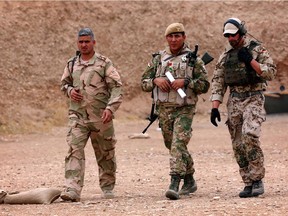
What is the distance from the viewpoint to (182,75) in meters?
9.71

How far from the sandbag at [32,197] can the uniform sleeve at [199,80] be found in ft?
6.24

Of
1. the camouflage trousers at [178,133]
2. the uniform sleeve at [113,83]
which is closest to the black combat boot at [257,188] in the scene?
the camouflage trousers at [178,133]

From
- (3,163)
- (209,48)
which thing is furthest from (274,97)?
(3,163)

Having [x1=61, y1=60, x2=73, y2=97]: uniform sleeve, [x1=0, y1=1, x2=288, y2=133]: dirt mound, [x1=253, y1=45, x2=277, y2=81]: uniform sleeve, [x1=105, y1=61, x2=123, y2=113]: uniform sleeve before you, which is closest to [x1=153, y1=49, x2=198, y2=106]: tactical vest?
[x1=105, y1=61, x2=123, y2=113]: uniform sleeve

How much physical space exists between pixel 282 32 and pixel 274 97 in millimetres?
5117

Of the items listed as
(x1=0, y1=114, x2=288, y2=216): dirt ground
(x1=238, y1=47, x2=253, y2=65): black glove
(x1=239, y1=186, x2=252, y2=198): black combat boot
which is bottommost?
(x1=0, y1=114, x2=288, y2=216): dirt ground

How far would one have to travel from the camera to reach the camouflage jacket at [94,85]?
9727mm

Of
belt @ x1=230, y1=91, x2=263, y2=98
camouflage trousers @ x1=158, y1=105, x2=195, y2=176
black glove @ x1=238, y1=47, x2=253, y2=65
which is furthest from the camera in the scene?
camouflage trousers @ x1=158, y1=105, x2=195, y2=176

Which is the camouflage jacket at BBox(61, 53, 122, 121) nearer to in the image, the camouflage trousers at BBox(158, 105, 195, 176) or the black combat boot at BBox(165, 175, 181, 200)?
the camouflage trousers at BBox(158, 105, 195, 176)

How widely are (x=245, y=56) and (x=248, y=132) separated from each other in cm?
80

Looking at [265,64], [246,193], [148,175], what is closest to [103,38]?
[148,175]

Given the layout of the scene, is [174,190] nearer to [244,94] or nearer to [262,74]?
[244,94]

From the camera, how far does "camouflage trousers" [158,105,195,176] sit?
31.0 ft

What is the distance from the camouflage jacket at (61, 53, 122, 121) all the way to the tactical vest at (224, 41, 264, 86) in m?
1.22
